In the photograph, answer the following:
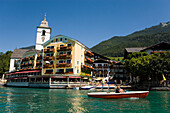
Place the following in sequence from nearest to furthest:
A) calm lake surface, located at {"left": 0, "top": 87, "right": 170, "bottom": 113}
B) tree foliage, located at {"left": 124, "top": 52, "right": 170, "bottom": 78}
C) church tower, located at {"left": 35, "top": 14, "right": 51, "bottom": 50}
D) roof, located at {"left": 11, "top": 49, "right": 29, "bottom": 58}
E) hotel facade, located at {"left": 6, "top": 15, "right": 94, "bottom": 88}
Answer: calm lake surface, located at {"left": 0, "top": 87, "right": 170, "bottom": 113} → tree foliage, located at {"left": 124, "top": 52, "right": 170, "bottom": 78} → hotel facade, located at {"left": 6, "top": 15, "right": 94, "bottom": 88} → church tower, located at {"left": 35, "top": 14, "right": 51, "bottom": 50} → roof, located at {"left": 11, "top": 49, "right": 29, "bottom": 58}

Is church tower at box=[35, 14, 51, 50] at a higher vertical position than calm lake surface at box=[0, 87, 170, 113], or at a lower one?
higher

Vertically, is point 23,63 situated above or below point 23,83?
above

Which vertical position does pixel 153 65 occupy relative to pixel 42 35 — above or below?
below

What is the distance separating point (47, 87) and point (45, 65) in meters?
10.4

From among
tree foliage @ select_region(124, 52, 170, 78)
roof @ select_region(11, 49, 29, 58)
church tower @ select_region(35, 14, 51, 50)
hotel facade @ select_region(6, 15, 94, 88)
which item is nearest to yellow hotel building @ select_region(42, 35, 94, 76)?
hotel facade @ select_region(6, 15, 94, 88)

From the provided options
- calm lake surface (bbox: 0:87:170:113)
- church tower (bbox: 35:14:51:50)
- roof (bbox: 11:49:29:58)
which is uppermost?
church tower (bbox: 35:14:51:50)

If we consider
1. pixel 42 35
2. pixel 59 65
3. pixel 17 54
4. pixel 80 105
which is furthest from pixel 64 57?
pixel 17 54

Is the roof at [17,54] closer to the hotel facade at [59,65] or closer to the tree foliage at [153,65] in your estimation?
the hotel facade at [59,65]

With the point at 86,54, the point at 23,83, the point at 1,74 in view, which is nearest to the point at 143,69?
the point at 86,54

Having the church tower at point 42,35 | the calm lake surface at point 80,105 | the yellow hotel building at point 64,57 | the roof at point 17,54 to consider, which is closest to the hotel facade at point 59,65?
the yellow hotel building at point 64,57

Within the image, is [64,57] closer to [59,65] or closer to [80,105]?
[59,65]

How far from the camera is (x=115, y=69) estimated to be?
283 feet

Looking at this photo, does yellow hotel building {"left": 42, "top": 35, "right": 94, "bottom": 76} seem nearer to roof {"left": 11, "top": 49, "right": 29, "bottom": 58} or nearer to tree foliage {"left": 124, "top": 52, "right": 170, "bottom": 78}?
tree foliage {"left": 124, "top": 52, "right": 170, "bottom": 78}

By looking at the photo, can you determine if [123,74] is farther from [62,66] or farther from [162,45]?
[62,66]
